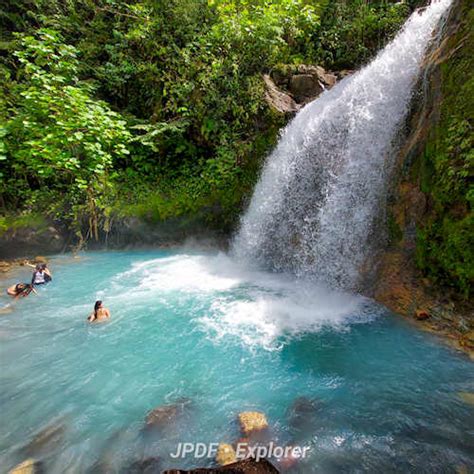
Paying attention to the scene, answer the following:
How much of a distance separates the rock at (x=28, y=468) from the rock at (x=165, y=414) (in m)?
0.99

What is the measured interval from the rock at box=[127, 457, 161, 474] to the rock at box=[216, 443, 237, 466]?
0.55 metres

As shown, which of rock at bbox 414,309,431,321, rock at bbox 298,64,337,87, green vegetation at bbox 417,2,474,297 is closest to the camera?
green vegetation at bbox 417,2,474,297

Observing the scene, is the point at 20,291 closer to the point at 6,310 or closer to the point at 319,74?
the point at 6,310

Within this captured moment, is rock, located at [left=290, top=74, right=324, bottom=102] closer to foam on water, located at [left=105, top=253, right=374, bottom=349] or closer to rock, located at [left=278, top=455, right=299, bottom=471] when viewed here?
foam on water, located at [left=105, top=253, right=374, bottom=349]

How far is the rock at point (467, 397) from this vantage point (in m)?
3.28

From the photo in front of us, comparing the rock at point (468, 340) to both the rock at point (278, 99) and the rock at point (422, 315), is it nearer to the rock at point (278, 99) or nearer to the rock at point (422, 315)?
the rock at point (422, 315)

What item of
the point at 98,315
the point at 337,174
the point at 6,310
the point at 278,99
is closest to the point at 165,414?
the point at 98,315

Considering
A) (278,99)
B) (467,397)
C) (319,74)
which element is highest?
(319,74)

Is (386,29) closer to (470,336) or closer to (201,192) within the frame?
(201,192)

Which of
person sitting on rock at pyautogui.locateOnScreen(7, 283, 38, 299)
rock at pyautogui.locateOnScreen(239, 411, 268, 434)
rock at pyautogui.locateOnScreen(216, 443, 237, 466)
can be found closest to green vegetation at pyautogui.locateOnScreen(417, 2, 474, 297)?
rock at pyautogui.locateOnScreen(239, 411, 268, 434)

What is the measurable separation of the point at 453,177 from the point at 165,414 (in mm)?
5108

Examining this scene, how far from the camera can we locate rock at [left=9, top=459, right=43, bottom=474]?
2686 millimetres

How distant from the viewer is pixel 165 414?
132 inches

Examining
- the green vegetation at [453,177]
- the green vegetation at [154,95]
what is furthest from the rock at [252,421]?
the green vegetation at [154,95]
